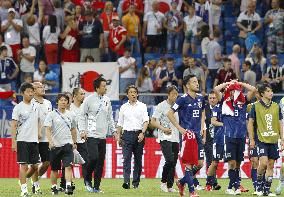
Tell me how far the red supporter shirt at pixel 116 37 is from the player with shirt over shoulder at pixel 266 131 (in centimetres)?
1304

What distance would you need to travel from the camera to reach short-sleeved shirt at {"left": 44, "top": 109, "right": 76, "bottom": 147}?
901 inches

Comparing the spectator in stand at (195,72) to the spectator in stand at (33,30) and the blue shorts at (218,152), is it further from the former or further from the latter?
the blue shorts at (218,152)

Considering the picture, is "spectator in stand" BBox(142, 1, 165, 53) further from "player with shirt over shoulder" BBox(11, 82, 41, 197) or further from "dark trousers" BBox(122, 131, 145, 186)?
"player with shirt over shoulder" BBox(11, 82, 41, 197)

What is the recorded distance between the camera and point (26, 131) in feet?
72.7

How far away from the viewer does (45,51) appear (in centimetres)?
3619

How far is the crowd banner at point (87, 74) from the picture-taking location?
32875mm

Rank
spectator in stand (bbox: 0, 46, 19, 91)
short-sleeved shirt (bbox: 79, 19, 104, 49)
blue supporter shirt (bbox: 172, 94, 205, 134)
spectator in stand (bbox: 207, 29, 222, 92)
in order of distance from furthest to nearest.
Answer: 1. short-sleeved shirt (bbox: 79, 19, 104, 49)
2. spectator in stand (bbox: 207, 29, 222, 92)
3. spectator in stand (bbox: 0, 46, 19, 91)
4. blue supporter shirt (bbox: 172, 94, 205, 134)

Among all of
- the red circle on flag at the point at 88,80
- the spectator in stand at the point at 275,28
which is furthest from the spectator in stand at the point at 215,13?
the red circle on flag at the point at 88,80

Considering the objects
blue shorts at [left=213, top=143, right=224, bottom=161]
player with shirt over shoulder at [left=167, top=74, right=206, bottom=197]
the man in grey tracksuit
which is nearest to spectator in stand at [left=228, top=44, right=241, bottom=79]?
blue shorts at [left=213, top=143, right=224, bottom=161]

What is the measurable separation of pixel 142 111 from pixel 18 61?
10.5 meters

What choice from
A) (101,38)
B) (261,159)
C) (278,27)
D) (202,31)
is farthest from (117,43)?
(261,159)

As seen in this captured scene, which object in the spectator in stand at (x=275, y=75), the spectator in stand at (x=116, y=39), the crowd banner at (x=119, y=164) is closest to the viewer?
the crowd banner at (x=119, y=164)

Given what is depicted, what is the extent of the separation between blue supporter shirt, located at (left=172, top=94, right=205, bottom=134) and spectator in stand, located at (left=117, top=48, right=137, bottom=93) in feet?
41.7

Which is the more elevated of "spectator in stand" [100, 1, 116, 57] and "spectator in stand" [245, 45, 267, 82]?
"spectator in stand" [100, 1, 116, 57]
